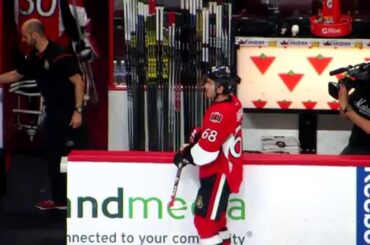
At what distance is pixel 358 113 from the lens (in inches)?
361

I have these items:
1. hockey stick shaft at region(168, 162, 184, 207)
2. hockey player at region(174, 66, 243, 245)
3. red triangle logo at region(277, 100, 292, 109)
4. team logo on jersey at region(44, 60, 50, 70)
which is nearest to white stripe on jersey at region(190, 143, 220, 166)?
hockey player at region(174, 66, 243, 245)

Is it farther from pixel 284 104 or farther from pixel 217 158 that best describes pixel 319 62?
pixel 217 158

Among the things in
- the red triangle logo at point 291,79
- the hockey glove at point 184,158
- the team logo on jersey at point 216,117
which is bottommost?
the hockey glove at point 184,158

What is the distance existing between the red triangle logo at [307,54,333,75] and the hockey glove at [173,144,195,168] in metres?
2.56

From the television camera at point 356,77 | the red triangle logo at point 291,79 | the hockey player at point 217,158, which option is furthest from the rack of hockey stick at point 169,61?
the hockey player at point 217,158

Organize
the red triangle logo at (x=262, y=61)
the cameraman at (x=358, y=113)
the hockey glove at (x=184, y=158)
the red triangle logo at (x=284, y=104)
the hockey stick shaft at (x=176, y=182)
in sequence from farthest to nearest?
the red triangle logo at (x=284, y=104), the red triangle logo at (x=262, y=61), the cameraman at (x=358, y=113), the hockey stick shaft at (x=176, y=182), the hockey glove at (x=184, y=158)

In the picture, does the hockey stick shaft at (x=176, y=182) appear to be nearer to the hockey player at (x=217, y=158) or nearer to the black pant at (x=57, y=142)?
the hockey player at (x=217, y=158)

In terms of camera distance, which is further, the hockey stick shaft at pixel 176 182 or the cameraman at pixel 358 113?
the cameraman at pixel 358 113

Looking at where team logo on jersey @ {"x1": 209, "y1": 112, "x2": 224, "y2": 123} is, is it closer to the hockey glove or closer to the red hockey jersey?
the red hockey jersey

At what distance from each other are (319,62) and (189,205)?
8.16 ft

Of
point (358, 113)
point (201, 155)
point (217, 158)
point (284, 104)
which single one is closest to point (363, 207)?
point (358, 113)

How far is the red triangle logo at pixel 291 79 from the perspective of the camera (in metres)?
10.6

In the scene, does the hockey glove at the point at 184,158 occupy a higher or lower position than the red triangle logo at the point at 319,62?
lower

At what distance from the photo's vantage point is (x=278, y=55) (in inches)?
415
